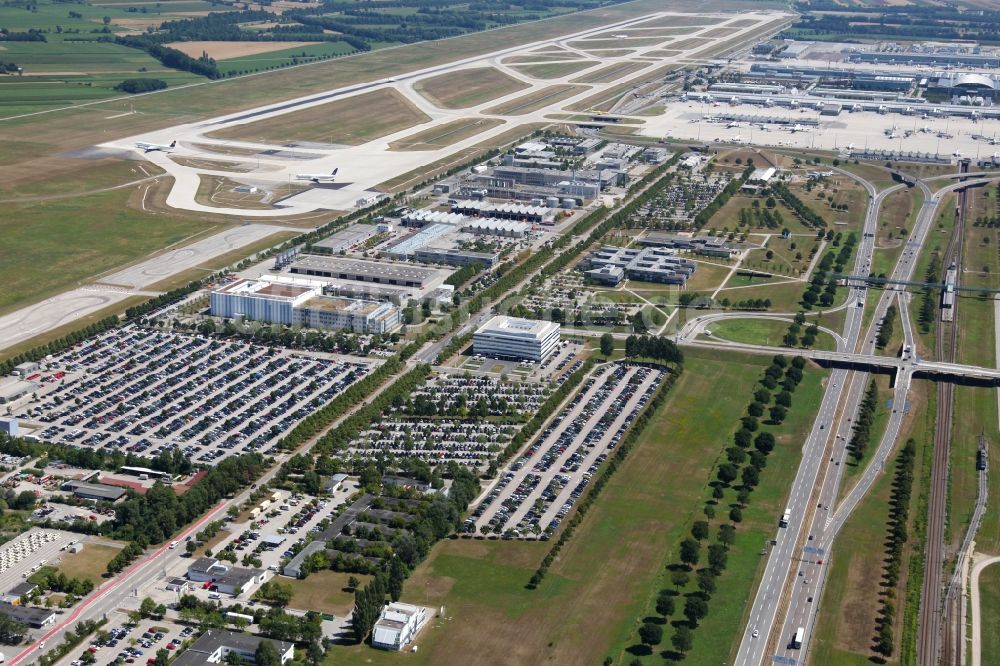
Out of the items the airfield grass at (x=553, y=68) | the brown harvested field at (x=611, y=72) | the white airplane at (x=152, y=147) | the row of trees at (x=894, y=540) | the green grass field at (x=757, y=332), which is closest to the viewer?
the row of trees at (x=894, y=540)

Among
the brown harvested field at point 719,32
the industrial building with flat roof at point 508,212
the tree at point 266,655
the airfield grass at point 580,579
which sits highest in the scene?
the brown harvested field at point 719,32

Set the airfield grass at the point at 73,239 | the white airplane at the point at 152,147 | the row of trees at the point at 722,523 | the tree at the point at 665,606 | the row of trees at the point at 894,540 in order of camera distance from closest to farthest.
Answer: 1. the row of trees at the point at 894,540
2. the row of trees at the point at 722,523
3. the tree at the point at 665,606
4. the airfield grass at the point at 73,239
5. the white airplane at the point at 152,147

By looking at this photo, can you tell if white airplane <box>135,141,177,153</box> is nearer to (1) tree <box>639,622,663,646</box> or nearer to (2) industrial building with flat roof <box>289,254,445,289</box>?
(2) industrial building with flat roof <box>289,254,445,289</box>

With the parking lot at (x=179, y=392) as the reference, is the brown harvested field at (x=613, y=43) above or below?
above

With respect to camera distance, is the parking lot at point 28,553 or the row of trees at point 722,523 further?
the parking lot at point 28,553

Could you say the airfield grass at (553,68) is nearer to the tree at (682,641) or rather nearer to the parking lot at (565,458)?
the parking lot at (565,458)

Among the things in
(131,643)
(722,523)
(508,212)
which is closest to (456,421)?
(722,523)

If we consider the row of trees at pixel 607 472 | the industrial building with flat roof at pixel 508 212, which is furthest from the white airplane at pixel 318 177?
the row of trees at pixel 607 472
